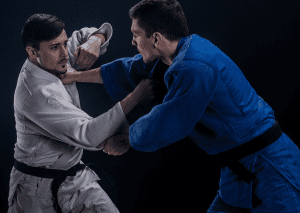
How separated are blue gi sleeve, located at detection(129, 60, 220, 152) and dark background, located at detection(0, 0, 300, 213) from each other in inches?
28.9

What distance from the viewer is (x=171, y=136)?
91 cm

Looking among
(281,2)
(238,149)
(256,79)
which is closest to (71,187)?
(238,149)

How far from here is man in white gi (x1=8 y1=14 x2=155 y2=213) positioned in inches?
44.9

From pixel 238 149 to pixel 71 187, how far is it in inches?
36.2

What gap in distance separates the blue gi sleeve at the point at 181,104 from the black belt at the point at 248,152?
0.90 feet

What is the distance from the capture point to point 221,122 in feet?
3.20

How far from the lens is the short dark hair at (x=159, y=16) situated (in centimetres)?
97

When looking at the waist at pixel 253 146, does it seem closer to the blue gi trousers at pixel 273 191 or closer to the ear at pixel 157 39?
the blue gi trousers at pixel 273 191

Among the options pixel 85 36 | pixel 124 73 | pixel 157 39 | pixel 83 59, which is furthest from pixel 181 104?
pixel 85 36

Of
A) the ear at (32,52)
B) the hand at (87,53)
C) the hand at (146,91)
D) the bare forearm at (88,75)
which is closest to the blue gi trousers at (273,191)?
the hand at (146,91)

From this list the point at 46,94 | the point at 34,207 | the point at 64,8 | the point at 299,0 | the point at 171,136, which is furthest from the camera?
the point at 64,8

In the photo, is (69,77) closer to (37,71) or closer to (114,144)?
(37,71)

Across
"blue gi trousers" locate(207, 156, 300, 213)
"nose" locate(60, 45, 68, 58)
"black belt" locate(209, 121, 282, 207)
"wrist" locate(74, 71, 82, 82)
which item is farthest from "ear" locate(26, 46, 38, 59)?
"blue gi trousers" locate(207, 156, 300, 213)

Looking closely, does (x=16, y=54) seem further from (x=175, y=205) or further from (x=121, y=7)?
(x=175, y=205)
